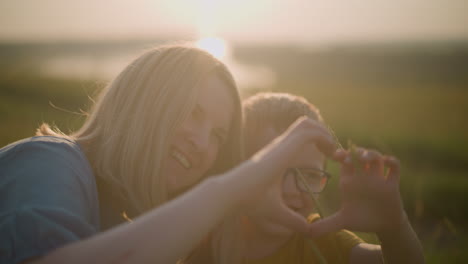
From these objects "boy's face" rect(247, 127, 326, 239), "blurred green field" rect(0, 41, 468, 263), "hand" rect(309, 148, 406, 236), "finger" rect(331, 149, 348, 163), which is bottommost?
"blurred green field" rect(0, 41, 468, 263)

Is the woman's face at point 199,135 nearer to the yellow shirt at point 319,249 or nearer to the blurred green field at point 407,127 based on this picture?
the yellow shirt at point 319,249

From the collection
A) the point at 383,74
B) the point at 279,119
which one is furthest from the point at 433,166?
the point at 383,74

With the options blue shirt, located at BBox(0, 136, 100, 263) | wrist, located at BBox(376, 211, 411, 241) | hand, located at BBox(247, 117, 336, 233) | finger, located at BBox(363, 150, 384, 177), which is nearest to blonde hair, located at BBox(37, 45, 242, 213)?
blue shirt, located at BBox(0, 136, 100, 263)

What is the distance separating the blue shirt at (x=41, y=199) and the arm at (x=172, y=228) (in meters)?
0.11

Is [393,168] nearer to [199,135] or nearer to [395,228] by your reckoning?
[395,228]

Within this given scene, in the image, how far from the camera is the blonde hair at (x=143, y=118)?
2.07 meters

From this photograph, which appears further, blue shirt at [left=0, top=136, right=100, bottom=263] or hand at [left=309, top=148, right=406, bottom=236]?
hand at [left=309, top=148, right=406, bottom=236]

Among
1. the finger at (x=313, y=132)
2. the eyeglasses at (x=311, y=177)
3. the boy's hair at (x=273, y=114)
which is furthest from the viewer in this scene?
the boy's hair at (x=273, y=114)

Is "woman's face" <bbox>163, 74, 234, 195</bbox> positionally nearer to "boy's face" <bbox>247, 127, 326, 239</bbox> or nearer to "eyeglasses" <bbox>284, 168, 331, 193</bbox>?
"boy's face" <bbox>247, 127, 326, 239</bbox>

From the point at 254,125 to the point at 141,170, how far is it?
1.07 m

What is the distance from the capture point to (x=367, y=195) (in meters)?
1.77

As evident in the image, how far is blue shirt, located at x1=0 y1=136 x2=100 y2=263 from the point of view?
1291mm

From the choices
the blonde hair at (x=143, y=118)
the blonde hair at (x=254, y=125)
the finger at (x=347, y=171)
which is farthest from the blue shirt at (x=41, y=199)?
the finger at (x=347, y=171)

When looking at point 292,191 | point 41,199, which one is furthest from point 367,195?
point 41,199
